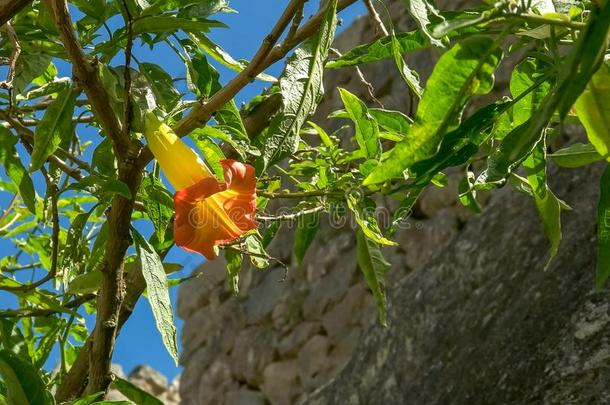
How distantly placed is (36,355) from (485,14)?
0.93 metres

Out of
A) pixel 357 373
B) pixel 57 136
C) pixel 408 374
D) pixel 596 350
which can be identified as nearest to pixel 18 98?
pixel 57 136

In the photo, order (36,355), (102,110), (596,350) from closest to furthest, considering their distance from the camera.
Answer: (102,110) → (36,355) → (596,350)

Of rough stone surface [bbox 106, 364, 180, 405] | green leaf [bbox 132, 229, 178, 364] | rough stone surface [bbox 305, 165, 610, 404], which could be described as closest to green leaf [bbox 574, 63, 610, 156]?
green leaf [bbox 132, 229, 178, 364]

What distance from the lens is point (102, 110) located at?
70 centimetres

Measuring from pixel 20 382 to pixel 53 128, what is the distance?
0.76ft

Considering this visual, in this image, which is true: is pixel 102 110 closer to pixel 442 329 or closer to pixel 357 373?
pixel 442 329

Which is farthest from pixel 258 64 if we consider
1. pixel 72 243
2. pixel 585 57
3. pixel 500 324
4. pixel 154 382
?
pixel 154 382

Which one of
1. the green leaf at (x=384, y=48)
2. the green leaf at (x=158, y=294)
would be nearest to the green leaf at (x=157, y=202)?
the green leaf at (x=158, y=294)

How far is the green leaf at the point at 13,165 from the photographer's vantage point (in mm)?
893

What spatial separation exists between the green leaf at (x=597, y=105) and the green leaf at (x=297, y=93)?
168 mm

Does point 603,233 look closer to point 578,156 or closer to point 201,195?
point 578,156

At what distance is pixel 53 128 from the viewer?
787 millimetres

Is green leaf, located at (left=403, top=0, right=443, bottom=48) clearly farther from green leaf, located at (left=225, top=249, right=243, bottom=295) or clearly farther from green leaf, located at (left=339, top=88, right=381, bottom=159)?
green leaf, located at (left=225, top=249, right=243, bottom=295)

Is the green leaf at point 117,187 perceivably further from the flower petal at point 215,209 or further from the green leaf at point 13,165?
the green leaf at point 13,165
